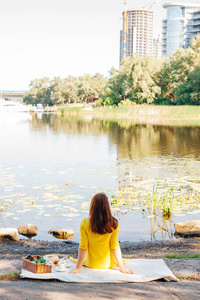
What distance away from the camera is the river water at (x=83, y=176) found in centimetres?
1007

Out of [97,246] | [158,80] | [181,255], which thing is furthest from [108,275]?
[158,80]

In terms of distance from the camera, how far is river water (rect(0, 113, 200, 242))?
10.1m

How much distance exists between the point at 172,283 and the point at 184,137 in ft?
94.2

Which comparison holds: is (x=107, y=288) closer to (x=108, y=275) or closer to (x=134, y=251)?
(x=108, y=275)

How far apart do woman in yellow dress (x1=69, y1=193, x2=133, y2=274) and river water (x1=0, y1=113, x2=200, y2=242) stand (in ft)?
10.5

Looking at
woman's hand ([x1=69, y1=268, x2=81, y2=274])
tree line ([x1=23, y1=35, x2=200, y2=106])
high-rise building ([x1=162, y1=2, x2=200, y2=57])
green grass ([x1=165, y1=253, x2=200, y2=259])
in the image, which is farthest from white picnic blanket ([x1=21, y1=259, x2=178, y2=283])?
high-rise building ([x1=162, y1=2, x2=200, y2=57])

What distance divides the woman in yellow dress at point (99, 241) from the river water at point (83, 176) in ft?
10.5

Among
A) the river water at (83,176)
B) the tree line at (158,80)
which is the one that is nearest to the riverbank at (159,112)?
the tree line at (158,80)

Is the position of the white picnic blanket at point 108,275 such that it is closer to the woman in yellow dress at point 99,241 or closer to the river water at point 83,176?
the woman in yellow dress at point 99,241

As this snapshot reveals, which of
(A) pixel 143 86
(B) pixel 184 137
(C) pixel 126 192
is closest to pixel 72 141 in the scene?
(B) pixel 184 137

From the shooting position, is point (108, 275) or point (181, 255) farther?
point (181, 255)

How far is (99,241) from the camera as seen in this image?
219 inches

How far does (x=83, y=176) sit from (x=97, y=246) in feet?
34.3

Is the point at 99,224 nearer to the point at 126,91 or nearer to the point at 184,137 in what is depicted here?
the point at 184,137
